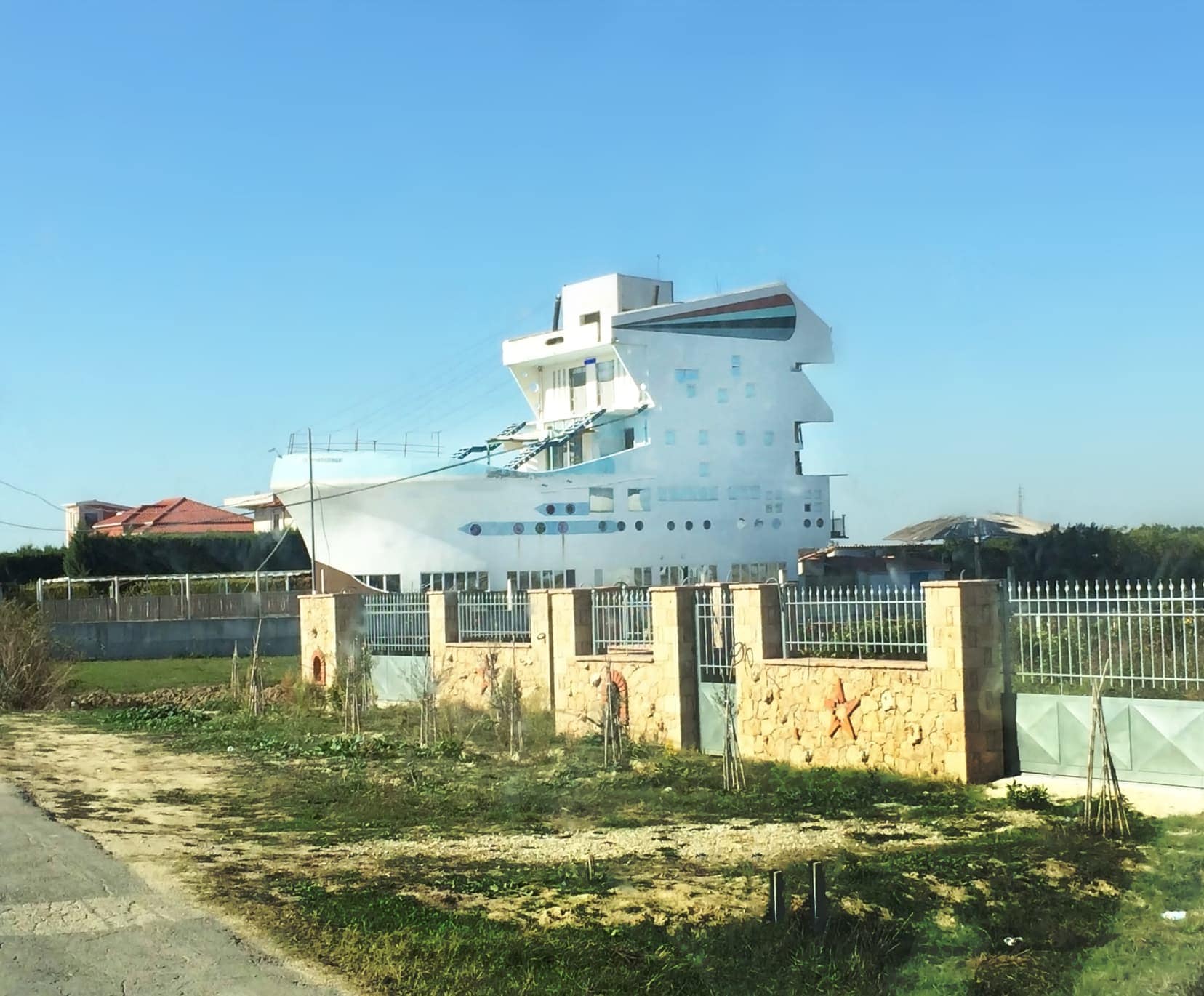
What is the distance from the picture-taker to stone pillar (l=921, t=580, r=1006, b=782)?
12672mm

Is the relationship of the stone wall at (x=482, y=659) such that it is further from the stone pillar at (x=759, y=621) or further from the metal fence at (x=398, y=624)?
the stone pillar at (x=759, y=621)

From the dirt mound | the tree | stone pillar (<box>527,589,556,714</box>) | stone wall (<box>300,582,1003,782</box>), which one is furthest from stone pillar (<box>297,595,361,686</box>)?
the tree

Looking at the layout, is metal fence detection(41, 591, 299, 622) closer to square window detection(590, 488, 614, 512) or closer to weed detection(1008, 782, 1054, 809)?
square window detection(590, 488, 614, 512)

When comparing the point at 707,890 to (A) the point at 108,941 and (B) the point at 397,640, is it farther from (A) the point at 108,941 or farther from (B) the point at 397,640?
(B) the point at 397,640

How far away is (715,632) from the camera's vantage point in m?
16.2

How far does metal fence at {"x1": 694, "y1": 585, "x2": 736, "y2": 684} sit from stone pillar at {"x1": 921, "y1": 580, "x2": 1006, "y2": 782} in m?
3.30

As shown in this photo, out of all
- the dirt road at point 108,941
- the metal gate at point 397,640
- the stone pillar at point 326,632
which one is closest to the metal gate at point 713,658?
the metal gate at point 397,640

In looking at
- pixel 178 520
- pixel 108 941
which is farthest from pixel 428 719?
pixel 178 520

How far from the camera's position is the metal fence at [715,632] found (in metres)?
15.9

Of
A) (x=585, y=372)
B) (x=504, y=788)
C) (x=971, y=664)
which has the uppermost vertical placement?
(x=585, y=372)

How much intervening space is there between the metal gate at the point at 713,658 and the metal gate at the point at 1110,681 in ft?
12.4

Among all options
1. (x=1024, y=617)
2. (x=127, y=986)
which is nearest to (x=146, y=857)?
(x=127, y=986)

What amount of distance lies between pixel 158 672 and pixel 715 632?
20.0 metres

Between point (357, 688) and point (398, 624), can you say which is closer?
point (357, 688)
